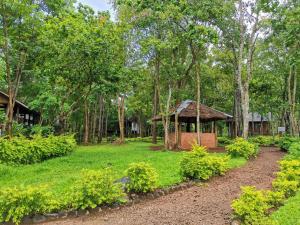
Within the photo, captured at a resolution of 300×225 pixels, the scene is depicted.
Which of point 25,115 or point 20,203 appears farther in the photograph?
point 25,115

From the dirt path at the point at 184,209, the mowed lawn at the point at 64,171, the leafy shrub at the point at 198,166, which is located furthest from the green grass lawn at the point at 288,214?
the mowed lawn at the point at 64,171

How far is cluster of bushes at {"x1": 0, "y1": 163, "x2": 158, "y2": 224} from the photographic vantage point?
6379 millimetres

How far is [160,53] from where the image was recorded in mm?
20125

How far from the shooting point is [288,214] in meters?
6.34

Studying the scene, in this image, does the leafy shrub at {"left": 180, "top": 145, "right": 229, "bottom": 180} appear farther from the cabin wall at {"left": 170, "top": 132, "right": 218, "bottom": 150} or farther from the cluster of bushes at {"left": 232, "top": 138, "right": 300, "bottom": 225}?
the cabin wall at {"left": 170, "top": 132, "right": 218, "bottom": 150}

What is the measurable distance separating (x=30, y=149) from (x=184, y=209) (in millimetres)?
7607

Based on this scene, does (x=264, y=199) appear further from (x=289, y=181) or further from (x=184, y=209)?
(x=289, y=181)

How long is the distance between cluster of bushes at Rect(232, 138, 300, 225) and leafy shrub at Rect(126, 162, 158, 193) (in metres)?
2.19

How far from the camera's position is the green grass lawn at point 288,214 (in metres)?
5.97

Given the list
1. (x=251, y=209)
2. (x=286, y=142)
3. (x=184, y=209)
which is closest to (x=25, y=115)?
(x=286, y=142)

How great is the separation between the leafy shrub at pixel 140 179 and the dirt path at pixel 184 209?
0.35 m

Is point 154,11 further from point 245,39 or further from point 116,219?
point 116,219

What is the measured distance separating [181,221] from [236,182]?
393 centimetres

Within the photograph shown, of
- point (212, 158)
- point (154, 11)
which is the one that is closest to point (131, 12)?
point (154, 11)
